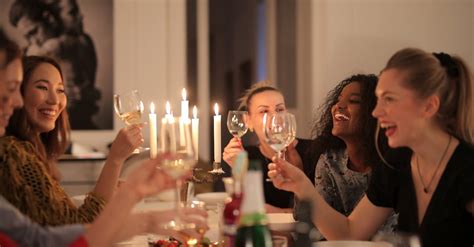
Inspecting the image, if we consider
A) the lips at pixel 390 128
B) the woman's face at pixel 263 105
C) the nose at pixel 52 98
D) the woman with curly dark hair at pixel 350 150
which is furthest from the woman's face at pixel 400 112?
the woman's face at pixel 263 105

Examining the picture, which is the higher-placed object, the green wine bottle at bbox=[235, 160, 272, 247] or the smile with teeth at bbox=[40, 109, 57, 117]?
the smile with teeth at bbox=[40, 109, 57, 117]

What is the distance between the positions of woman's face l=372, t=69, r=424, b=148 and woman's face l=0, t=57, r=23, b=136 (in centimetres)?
100

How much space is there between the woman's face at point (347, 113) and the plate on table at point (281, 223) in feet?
1.48

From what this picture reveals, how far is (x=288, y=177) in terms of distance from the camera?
1939mm

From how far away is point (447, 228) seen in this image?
6.00ft

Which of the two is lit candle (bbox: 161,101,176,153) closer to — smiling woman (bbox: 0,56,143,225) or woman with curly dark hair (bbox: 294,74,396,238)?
smiling woman (bbox: 0,56,143,225)

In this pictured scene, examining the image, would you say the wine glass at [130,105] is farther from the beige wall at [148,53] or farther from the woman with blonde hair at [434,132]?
the beige wall at [148,53]

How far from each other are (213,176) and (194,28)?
11.2 feet

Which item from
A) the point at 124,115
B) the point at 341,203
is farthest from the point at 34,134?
the point at 341,203

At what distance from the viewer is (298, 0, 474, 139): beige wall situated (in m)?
5.25

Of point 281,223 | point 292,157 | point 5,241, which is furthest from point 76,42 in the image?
point 5,241

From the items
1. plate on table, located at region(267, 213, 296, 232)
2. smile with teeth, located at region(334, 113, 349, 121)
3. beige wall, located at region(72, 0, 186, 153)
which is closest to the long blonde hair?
plate on table, located at region(267, 213, 296, 232)

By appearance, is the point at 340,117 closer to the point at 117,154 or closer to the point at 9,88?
the point at 117,154

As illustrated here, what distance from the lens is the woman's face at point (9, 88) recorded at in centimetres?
167
